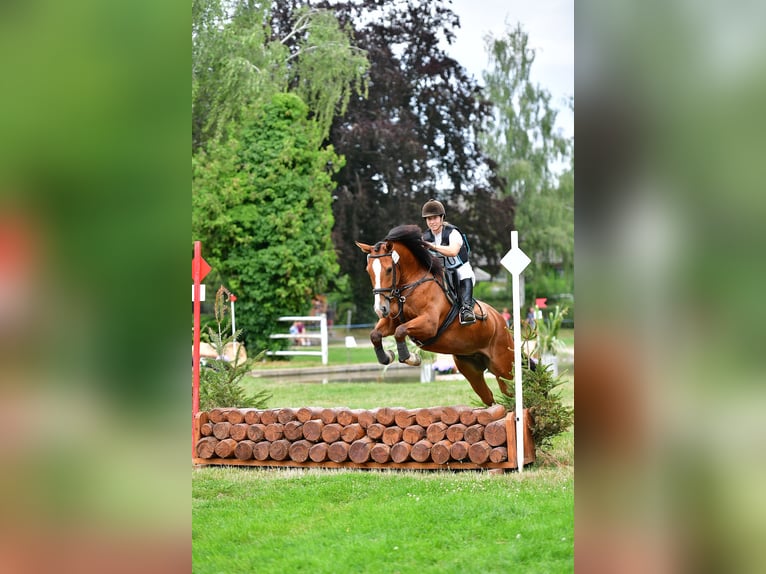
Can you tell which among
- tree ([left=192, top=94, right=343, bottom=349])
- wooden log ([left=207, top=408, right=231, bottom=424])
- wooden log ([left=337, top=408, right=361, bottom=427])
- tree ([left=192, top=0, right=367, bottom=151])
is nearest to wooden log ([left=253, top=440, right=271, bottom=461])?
wooden log ([left=207, top=408, right=231, bottom=424])

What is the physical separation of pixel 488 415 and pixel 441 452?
42 centimetres

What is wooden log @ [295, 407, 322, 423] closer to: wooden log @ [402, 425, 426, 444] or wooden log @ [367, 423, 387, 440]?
wooden log @ [367, 423, 387, 440]

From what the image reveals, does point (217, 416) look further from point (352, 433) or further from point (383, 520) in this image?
point (383, 520)

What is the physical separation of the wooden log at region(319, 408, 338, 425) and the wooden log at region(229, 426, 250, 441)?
60cm

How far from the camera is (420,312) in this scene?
6.58m

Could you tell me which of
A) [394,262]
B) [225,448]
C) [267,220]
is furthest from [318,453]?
[267,220]

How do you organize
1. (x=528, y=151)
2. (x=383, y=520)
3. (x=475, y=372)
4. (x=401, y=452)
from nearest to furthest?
(x=383, y=520)
(x=401, y=452)
(x=475, y=372)
(x=528, y=151)

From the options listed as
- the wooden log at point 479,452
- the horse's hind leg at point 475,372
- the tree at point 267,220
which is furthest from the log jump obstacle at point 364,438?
Answer: the tree at point 267,220

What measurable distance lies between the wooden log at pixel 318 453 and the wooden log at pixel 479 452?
1051 millimetres
